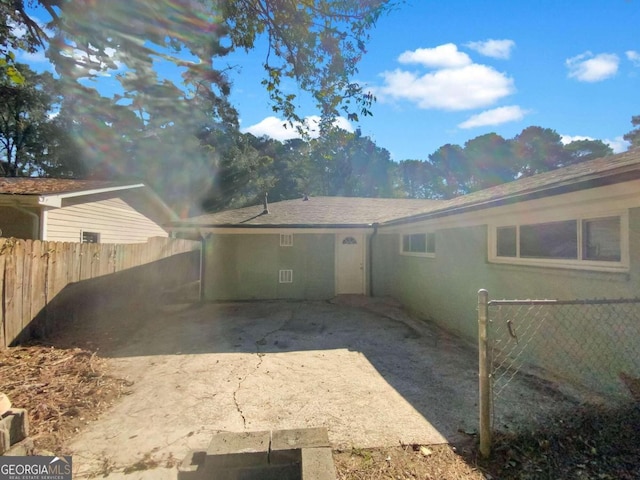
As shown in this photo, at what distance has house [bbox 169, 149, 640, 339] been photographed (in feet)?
12.0

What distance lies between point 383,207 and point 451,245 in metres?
6.33

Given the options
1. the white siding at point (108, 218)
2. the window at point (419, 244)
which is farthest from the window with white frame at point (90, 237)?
the window at point (419, 244)

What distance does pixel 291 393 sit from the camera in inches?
161

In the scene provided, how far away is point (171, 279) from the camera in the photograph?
11938mm

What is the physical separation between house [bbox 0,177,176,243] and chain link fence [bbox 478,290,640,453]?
9.70 m

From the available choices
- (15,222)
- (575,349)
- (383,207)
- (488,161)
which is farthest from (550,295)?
(488,161)

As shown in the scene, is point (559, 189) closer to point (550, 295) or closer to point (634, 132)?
point (550, 295)

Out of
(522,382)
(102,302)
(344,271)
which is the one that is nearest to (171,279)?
(102,302)

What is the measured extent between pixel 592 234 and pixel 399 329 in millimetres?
4174

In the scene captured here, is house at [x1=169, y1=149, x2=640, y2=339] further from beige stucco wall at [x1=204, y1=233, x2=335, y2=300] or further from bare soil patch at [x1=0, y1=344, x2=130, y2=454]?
bare soil patch at [x1=0, y1=344, x2=130, y2=454]

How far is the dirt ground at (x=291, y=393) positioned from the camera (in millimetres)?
2807

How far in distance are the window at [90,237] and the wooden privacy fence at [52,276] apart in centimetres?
175

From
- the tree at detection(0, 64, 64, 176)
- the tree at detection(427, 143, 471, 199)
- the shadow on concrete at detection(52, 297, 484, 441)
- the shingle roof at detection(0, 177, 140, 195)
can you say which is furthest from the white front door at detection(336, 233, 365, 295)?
the tree at detection(427, 143, 471, 199)

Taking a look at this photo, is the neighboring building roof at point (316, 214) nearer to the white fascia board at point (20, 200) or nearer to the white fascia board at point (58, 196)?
the white fascia board at point (58, 196)
